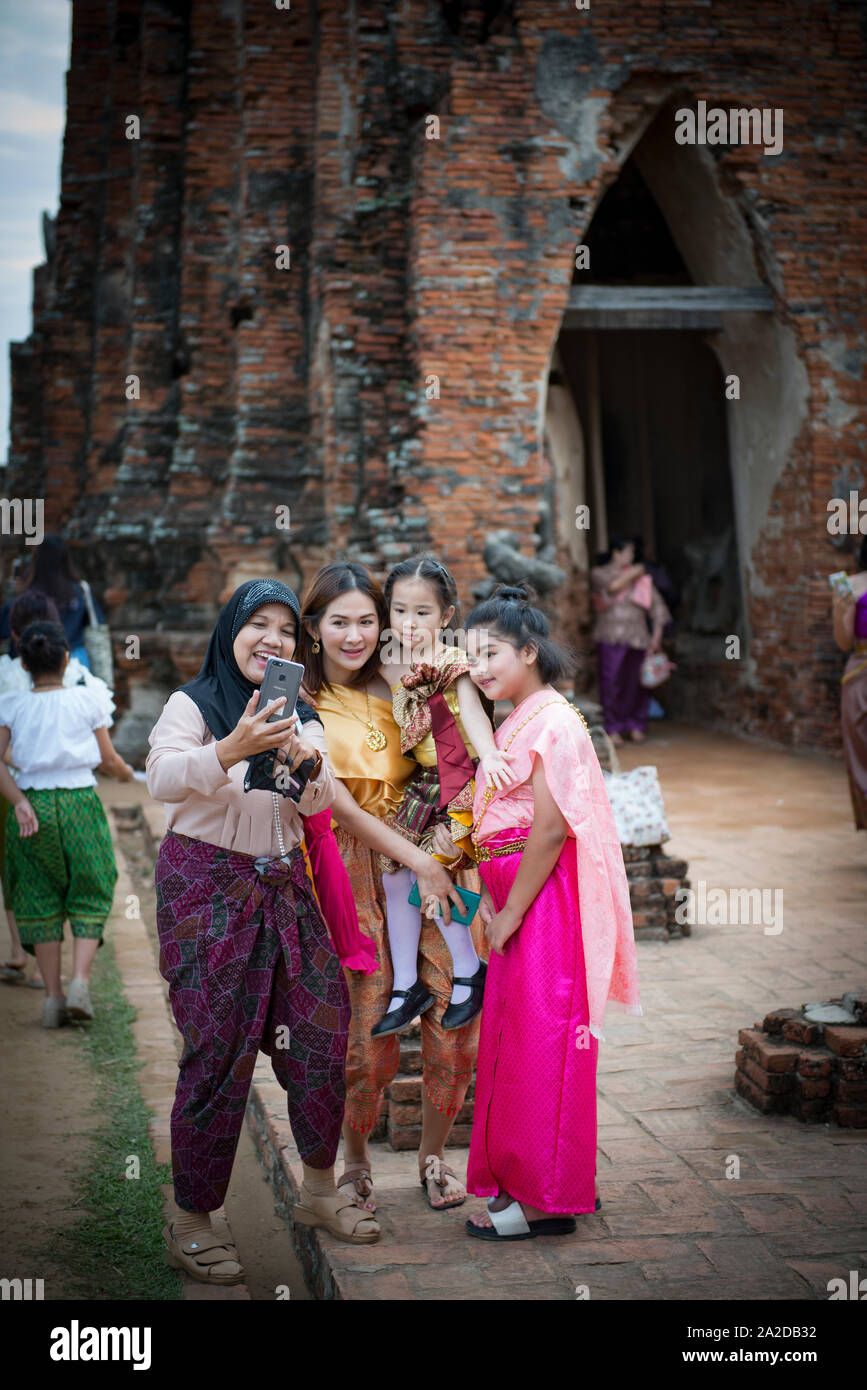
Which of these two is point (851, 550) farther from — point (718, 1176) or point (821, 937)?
point (718, 1176)

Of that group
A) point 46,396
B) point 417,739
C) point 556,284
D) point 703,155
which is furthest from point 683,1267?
point 46,396

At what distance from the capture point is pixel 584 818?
2.95 metres

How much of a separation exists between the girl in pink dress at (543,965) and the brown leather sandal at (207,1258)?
58 centimetres

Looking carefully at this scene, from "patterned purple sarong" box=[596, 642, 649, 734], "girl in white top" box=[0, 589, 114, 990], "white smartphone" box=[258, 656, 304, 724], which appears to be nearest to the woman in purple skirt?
"patterned purple sarong" box=[596, 642, 649, 734]

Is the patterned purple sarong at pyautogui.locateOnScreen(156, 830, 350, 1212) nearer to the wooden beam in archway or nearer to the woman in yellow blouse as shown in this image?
the woman in yellow blouse

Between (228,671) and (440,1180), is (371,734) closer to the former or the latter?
(228,671)

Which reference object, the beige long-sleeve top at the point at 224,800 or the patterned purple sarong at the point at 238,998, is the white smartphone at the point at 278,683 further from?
the patterned purple sarong at the point at 238,998

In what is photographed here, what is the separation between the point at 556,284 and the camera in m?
9.98

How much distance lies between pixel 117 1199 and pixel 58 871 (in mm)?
1699

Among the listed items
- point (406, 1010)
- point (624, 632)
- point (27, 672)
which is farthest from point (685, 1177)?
point (624, 632)

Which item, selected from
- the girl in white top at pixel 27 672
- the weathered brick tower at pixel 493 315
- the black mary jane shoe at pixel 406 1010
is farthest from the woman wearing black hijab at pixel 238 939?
the weathered brick tower at pixel 493 315

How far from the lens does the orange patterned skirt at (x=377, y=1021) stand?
3.17m

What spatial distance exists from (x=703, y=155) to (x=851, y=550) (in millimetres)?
3509

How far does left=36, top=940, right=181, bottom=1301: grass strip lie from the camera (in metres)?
3.14
